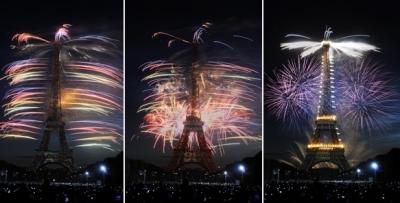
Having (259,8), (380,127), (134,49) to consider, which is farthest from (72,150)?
(380,127)

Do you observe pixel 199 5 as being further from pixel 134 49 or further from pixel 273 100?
pixel 273 100

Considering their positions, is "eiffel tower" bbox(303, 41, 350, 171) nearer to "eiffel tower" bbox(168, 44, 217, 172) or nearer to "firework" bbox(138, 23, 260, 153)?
"firework" bbox(138, 23, 260, 153)

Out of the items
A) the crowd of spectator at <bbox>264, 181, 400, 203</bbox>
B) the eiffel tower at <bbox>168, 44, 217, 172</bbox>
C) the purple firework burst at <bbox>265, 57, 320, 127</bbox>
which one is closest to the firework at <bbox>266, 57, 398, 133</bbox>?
the purple firework burst at <bbox>265, 57, 320, 127</bbox>

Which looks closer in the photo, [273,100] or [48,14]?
[273,100]

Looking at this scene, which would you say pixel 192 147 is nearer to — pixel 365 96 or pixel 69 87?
pixel 69 87

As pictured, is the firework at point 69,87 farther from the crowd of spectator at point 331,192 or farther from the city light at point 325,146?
the city light at point 325,146
